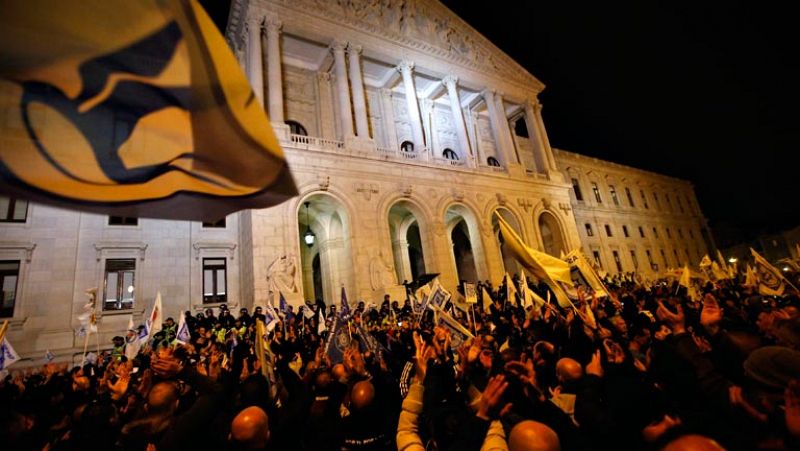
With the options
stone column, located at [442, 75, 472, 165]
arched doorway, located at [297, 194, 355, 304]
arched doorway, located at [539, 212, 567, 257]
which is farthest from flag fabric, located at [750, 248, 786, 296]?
arched doorway, located at [539, 212, 567, 257]

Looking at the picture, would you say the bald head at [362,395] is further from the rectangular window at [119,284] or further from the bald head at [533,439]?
the rectangular window at [119,284]

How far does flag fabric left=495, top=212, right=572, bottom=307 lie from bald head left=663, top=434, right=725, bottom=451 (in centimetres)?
656

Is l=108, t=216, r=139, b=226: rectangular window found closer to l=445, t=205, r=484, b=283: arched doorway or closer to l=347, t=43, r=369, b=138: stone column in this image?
l=347, t=43, r=369, b=138: stone column

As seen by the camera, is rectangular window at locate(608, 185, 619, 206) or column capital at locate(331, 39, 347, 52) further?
rectangular window at locate(608, 185, 619, 206)

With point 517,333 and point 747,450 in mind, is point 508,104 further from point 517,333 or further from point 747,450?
point 747,450

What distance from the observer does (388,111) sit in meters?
25.4

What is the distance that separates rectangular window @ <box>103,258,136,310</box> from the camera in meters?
15.3

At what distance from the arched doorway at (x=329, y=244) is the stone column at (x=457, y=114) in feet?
32.9

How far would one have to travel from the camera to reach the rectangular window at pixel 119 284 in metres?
15.3

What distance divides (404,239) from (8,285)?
17.6 m

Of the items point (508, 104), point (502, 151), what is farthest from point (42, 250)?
point (508, 104)

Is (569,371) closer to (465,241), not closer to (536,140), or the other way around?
(465,241)

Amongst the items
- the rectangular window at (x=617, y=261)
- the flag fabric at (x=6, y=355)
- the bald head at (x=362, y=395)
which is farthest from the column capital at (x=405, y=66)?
the rectangular window at (x=617, y=261)

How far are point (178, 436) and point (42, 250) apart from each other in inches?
696
